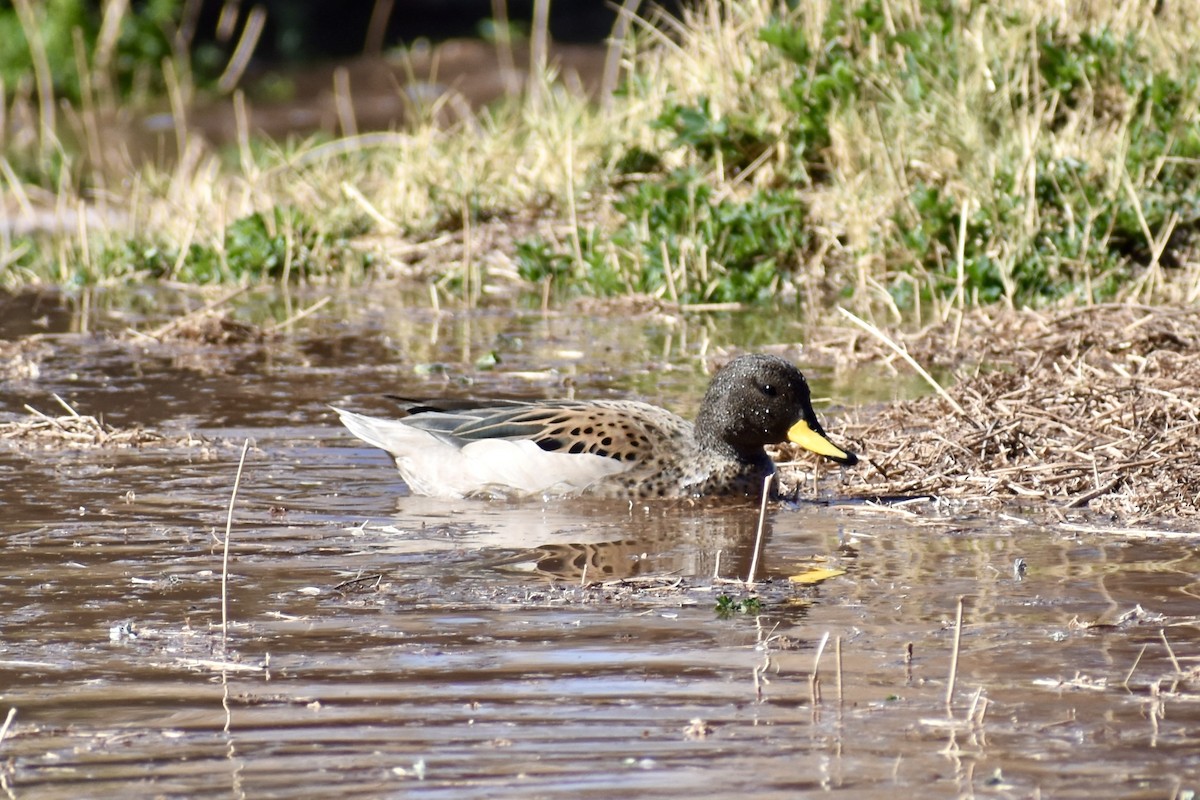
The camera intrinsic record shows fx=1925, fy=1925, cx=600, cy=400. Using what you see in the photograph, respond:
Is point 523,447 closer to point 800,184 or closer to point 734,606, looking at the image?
point 734,606

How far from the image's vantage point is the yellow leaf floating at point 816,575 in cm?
569

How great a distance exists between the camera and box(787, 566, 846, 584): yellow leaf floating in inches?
224

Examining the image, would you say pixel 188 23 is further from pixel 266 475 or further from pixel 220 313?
pixel 266 475

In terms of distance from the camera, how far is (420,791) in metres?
3.86

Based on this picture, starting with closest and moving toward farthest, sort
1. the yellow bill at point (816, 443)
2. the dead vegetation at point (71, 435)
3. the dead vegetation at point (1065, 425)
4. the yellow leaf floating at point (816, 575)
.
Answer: the yellow leaf floating at point (816, 575), the dead vegetation at point (1065, 425), the yellow bill at point (816, 443), the dead vegetation at point (71, 435)

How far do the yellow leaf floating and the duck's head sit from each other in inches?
50.2

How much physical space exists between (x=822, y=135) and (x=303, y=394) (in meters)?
4.47

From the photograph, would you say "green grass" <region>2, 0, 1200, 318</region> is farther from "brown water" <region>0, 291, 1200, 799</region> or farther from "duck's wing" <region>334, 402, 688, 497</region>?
"brown water" <region>0, 291, 1200, 799</region>

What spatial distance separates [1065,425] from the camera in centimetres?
734

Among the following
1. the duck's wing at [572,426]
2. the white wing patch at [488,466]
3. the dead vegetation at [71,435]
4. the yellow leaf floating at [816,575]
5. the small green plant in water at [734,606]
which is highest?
the small green plant in water at [734,606]

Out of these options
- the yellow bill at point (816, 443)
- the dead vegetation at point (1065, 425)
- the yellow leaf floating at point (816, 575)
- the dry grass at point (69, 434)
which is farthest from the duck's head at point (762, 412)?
the dry grass at point (69, 434)

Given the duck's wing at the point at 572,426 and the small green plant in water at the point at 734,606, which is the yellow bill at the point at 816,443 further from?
the small green plant in water at the point at 734,606

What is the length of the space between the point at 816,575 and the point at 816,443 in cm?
132

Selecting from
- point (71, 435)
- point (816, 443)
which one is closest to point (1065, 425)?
point (816, 443)
